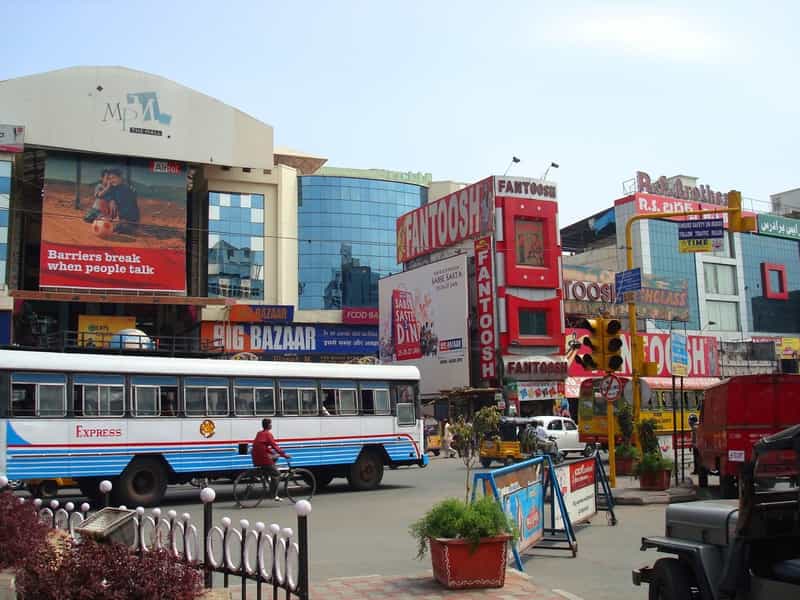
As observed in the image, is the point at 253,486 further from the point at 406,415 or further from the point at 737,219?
the point at 737,219

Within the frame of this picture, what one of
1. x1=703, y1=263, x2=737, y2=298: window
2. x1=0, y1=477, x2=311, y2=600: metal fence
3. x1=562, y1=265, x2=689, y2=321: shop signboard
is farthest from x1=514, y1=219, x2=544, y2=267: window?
x1=0, y1=477, x2=311, y2=600: metal fence

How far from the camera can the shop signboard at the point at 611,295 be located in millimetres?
57125

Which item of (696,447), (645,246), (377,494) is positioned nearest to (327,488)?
(377,494)

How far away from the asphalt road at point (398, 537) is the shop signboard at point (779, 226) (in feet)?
209

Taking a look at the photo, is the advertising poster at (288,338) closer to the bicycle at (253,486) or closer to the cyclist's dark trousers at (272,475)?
the bicycle at (253,486)

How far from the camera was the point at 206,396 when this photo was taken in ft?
59.6

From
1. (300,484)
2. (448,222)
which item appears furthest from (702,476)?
(448,222)

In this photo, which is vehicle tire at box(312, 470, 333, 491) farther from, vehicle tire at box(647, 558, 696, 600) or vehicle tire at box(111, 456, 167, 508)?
vehicle tire at box(647, 558, 696, 600)

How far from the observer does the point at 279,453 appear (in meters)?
16.9

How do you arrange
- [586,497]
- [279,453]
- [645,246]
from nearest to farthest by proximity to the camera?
[586,497] < [279,453] < [645,246]

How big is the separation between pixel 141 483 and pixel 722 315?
63.9 m

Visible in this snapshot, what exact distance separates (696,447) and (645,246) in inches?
1954

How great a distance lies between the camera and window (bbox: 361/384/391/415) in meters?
20.8

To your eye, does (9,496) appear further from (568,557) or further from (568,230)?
(568,230)
